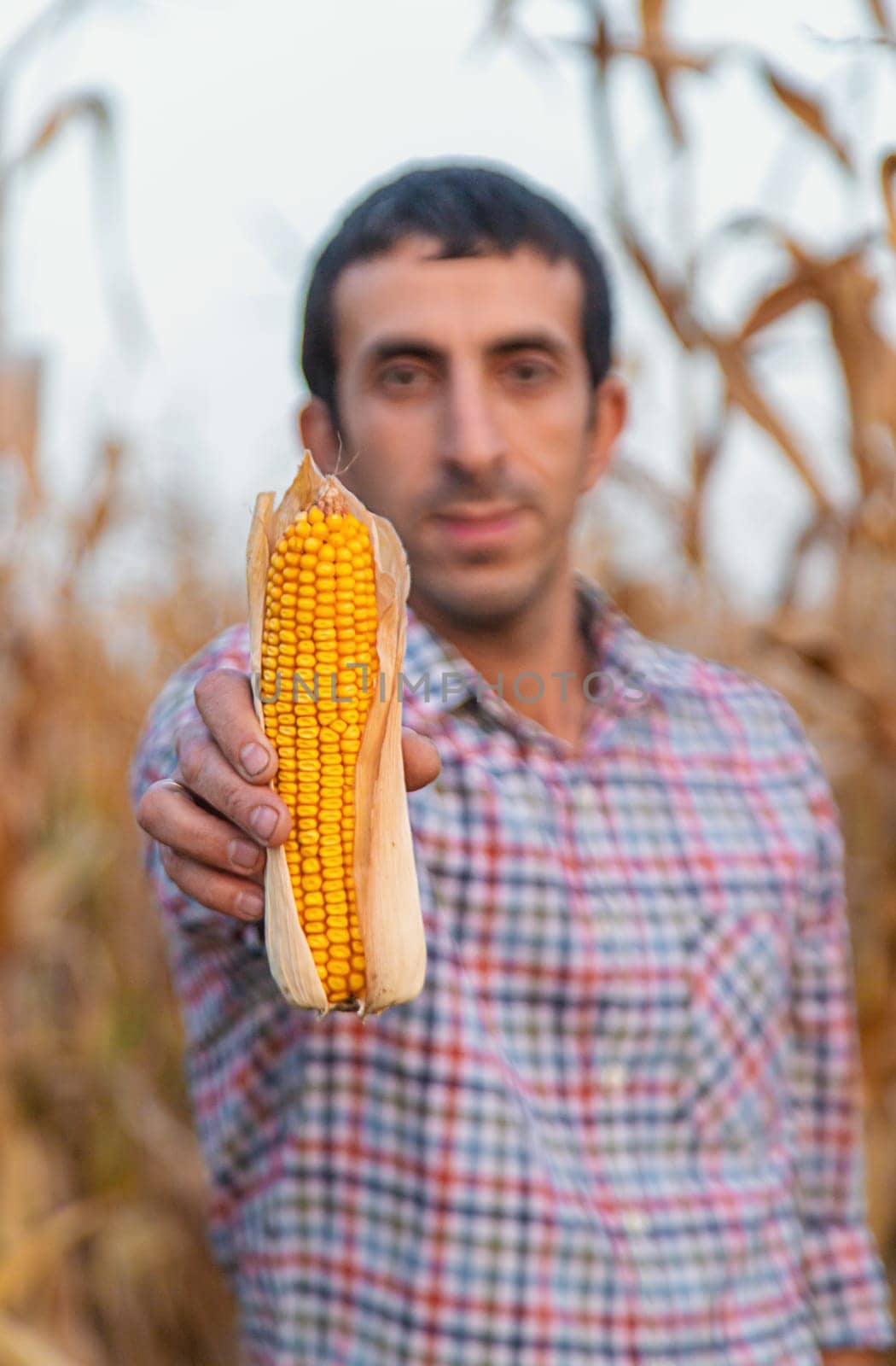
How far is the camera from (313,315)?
1.72 m

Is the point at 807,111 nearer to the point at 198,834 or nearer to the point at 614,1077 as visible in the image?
the point at 614,1077

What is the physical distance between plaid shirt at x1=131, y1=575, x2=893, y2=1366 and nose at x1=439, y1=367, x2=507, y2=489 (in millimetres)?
263

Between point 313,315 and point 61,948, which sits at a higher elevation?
point 313,315

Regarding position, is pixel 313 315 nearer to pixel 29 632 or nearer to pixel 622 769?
pixel 622 769

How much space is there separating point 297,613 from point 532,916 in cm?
75

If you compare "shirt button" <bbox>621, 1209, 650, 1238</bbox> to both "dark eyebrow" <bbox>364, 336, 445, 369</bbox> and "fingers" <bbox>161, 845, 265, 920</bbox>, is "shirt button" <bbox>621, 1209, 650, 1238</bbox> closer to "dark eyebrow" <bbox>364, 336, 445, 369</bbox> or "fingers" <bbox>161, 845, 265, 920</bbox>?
"fingers" <bbox>161, 845, 265, 920</bbox>

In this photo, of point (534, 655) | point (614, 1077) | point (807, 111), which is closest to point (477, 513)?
point (534, 655)

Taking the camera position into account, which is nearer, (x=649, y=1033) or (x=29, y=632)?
(x=649, y=1033)

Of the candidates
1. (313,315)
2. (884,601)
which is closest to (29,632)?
(313,315)

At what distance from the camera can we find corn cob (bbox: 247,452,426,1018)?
95 cm

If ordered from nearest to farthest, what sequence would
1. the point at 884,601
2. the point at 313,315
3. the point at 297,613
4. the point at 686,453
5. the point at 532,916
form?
the point at 297,613 → the point at 532,916 → the point at 313,315 → the point at 686,453 → the point at 884,601

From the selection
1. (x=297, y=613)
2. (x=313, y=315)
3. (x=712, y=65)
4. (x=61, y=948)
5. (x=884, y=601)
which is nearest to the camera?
(x=297, y=613)

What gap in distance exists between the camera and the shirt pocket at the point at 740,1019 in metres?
1.68

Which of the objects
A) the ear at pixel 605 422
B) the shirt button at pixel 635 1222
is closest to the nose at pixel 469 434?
the ear at pixel 605 422
